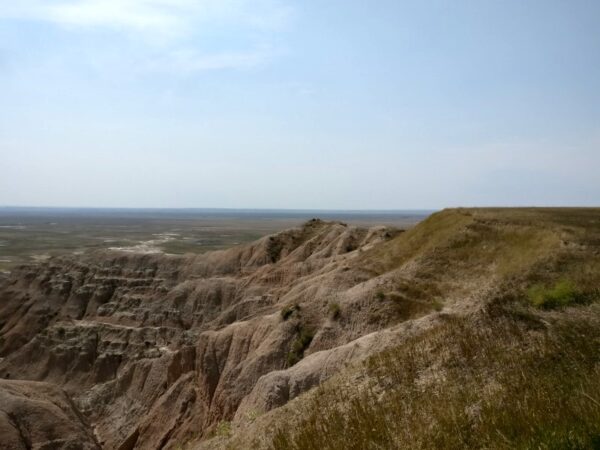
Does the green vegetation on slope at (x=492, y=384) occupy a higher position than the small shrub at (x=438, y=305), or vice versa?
the green vegetation on slope at (x=492, y=384)

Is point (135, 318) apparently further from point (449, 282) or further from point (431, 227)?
point (449, 282)

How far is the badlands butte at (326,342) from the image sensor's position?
7023 mm

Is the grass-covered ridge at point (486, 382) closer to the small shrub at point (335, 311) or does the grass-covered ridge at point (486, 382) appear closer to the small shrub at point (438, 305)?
the small shrub at point (438, 305)

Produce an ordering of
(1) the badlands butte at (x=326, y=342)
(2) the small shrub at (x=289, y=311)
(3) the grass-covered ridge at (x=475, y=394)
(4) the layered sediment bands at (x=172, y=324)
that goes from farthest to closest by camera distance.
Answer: (2) the small shrub at (x=289, y=311), (4) the layered sediment bands at (x=172, y=324), (1) the badlands butte at (x=326, y=342), (3) the grass-covered ridge at (x=475, y=394)

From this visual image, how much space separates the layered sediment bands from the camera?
26984 millimetres

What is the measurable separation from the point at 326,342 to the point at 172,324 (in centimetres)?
2807

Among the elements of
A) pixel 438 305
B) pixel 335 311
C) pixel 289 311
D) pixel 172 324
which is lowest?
pixel 172 324

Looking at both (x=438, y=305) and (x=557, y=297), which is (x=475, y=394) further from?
(x=438, y=305)

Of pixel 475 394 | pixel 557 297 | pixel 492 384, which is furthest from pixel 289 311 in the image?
pixel 475 394

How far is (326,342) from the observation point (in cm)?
2362

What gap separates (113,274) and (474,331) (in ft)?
182

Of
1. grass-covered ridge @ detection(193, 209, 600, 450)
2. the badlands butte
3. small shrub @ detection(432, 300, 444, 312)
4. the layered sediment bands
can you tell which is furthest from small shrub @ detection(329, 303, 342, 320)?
small shrub @ detection(432, 300, 444, 312)

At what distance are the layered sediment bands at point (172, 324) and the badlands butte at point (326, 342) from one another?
0.17 metres

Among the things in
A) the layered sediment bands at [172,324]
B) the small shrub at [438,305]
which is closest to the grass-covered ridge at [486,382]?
the small shrub at [438,305]
